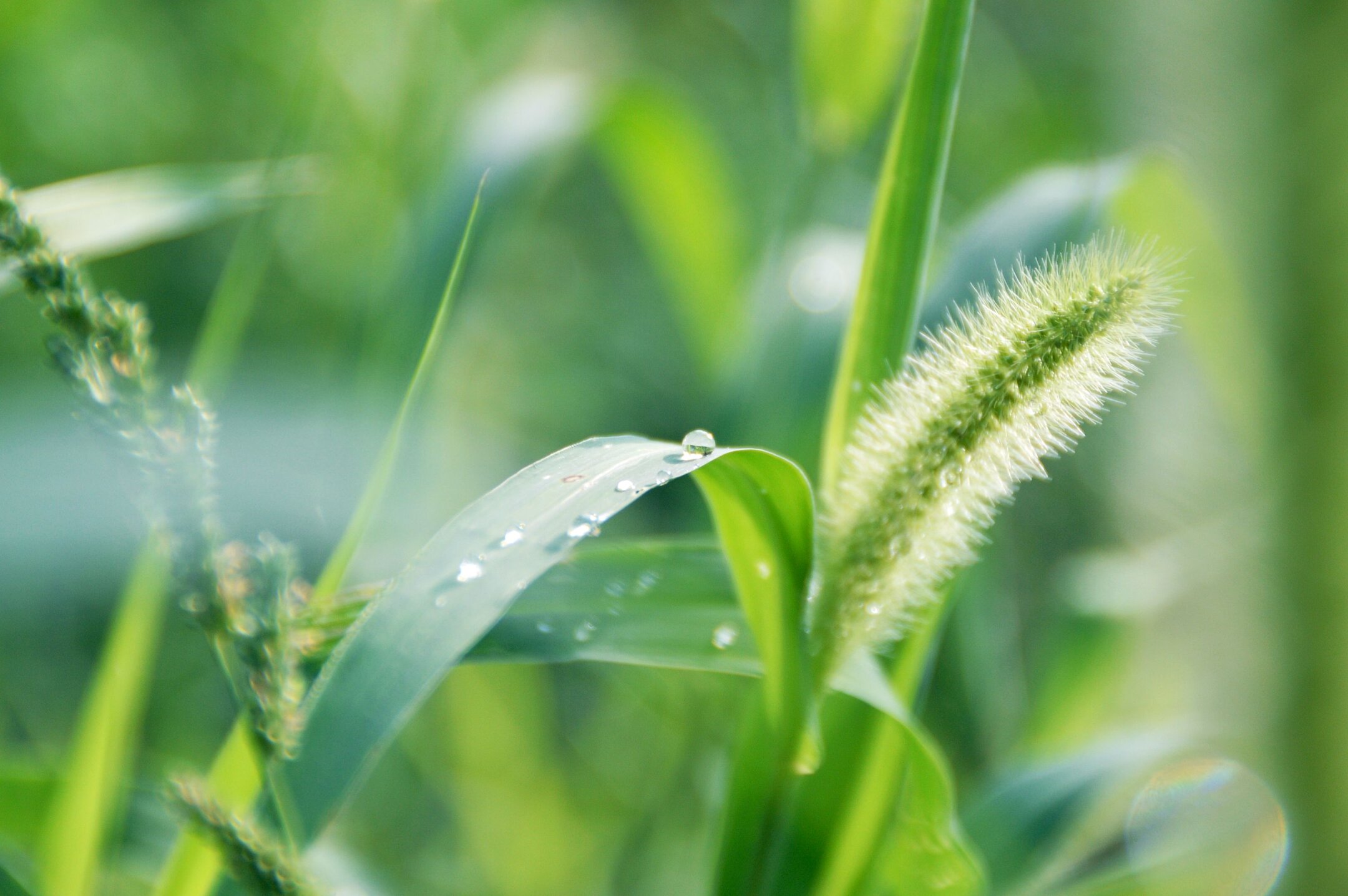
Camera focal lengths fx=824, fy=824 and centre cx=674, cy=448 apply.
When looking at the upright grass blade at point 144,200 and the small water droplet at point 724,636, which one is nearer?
the small water droplet at point 724,636

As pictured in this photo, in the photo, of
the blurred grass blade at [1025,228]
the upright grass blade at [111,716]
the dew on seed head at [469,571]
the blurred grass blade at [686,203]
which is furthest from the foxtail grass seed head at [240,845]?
the blurred grass blade at [686,203]

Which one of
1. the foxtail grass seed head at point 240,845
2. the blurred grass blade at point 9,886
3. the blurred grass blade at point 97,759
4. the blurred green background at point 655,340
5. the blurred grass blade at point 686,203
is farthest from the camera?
the blurred grass blade at point 686,203

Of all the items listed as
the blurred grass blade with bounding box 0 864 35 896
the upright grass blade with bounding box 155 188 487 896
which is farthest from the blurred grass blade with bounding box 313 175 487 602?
the blurred grass blade with bounding box 0 864 35 896

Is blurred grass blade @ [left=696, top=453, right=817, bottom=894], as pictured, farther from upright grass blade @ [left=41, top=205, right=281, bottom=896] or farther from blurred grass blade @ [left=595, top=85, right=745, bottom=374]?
blurred grass blade @ [left=595, top=85, right=745, bottom=374]

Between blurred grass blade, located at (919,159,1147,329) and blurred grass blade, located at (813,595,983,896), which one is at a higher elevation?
blurred grass blade, located at (919,159,1147,329)

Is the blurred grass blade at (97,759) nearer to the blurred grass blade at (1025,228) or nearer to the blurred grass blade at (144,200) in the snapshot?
the blurred grass blade at (144,200)

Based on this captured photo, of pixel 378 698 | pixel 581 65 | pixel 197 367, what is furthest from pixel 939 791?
pixel 581 65
